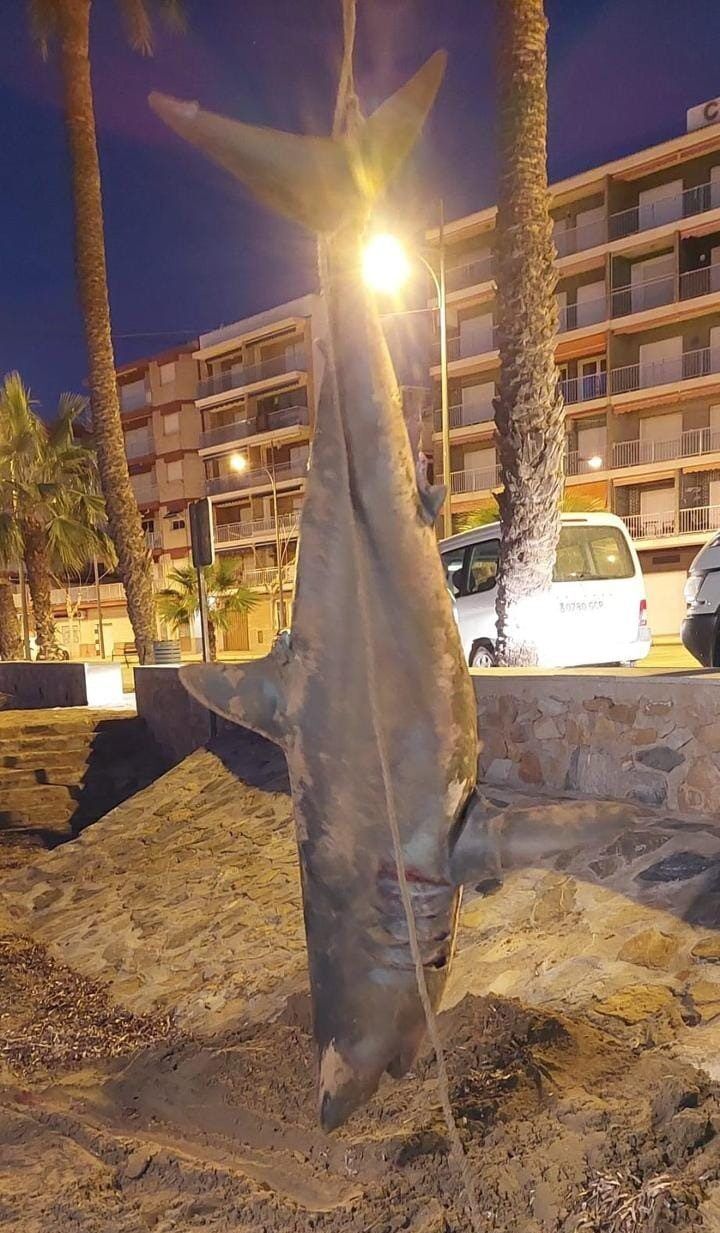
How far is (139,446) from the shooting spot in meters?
48.2

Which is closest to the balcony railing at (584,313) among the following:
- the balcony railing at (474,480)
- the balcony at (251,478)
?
the balcony railing at (474,480)

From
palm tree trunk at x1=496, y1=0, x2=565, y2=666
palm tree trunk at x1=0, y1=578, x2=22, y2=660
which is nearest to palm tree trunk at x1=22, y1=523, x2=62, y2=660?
palm tree trunk at x1=0, y1=578, x2=22, y2=660

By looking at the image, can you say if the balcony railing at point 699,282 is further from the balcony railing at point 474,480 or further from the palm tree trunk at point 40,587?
the palm tree trunk at point 40,587

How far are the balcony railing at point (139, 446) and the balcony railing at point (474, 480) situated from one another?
61.8 feet

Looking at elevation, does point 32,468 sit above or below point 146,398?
below

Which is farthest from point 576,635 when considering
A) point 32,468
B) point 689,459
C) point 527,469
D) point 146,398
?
point 146,398

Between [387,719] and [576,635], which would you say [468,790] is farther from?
[576,635]

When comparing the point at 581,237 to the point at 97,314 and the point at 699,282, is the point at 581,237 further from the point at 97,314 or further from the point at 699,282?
the point at 97,314

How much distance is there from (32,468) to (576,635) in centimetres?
1578

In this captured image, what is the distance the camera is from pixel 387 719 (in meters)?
2.65

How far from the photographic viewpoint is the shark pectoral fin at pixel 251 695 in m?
2.82

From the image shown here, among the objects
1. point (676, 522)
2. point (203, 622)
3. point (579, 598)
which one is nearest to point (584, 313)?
point (676, 522)

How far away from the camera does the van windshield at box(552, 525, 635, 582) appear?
10531mm

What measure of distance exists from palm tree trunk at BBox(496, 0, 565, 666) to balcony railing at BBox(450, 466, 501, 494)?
83.8 feet
